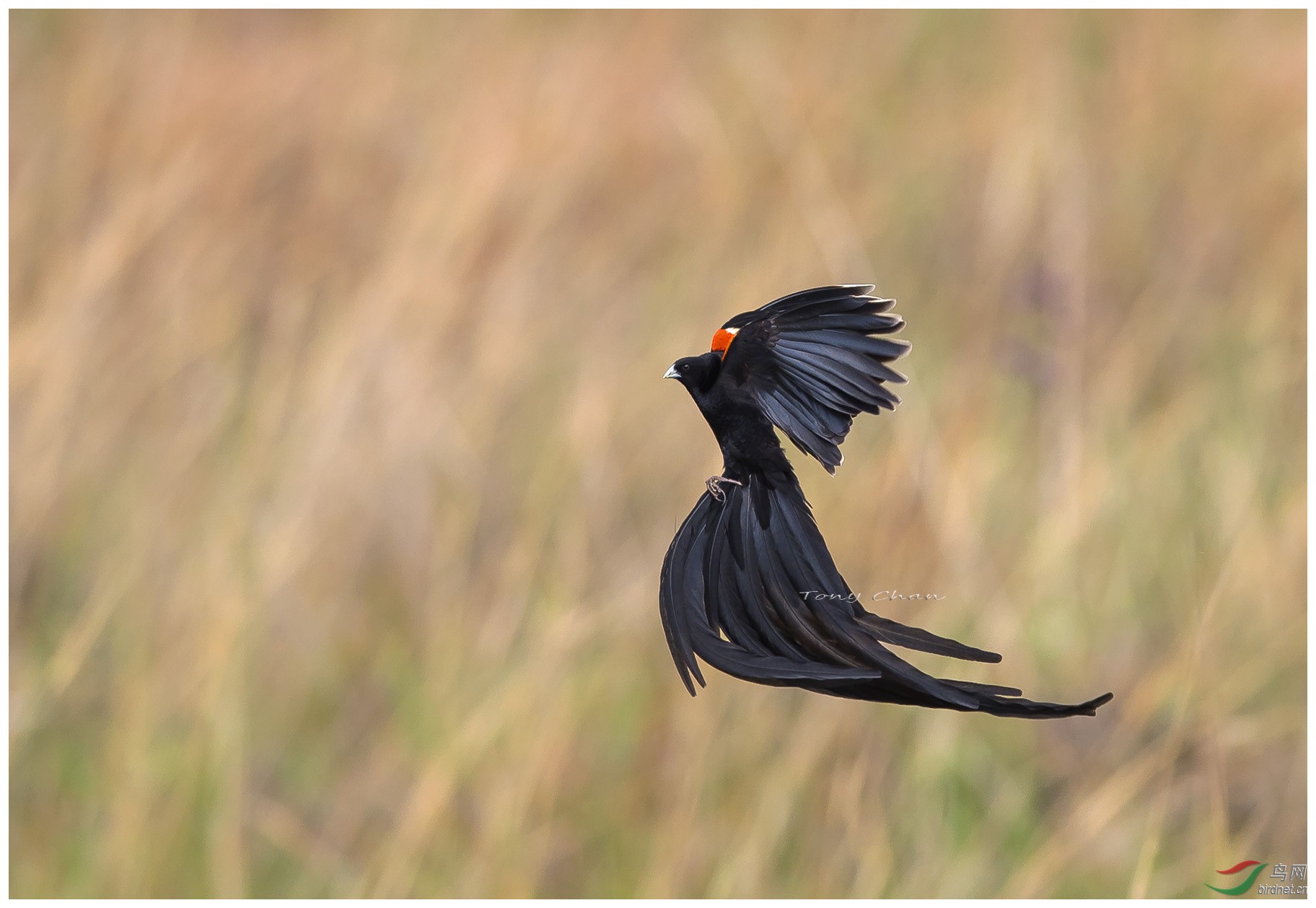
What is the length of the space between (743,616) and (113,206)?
227 cm

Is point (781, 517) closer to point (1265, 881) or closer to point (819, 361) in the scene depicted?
point (819, 361)

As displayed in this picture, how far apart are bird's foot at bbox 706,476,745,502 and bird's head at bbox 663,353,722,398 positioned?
6 centimetres

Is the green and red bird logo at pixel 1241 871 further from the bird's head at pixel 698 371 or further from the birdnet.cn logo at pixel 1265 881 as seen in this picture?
the bird's head at pixel 698 371

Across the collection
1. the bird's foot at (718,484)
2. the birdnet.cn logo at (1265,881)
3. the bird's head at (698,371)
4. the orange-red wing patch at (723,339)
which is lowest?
the birdnet.cn logo at (1265,881)

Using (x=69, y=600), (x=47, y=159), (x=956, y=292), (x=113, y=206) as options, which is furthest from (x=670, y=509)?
(x=47, y=159)

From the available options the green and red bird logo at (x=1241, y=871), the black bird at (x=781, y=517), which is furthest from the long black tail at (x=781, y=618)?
the green and red bird logo at (x=1241, y=871)

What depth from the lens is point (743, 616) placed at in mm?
646

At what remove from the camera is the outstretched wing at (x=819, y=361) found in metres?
0.64

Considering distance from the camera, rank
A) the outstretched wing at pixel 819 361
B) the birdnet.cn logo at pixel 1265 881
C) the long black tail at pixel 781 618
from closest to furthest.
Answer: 1. the long black tail at pixel 781 618
2. the outstretched wing at pixel 819 361
3. the birdnet.cn logo at pixel 1265 881

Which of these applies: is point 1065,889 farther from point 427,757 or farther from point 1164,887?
point 427,757

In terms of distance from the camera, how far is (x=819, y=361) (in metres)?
0.66

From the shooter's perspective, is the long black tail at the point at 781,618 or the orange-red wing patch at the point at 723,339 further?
the orange-red wing patch at the point at 723,339

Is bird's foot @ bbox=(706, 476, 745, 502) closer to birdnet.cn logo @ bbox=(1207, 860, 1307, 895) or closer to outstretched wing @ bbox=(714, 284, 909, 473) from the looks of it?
outstretched wing @ bbox=(714, 284, 909, 473)

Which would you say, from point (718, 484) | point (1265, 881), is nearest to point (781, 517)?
point (718, 484)
